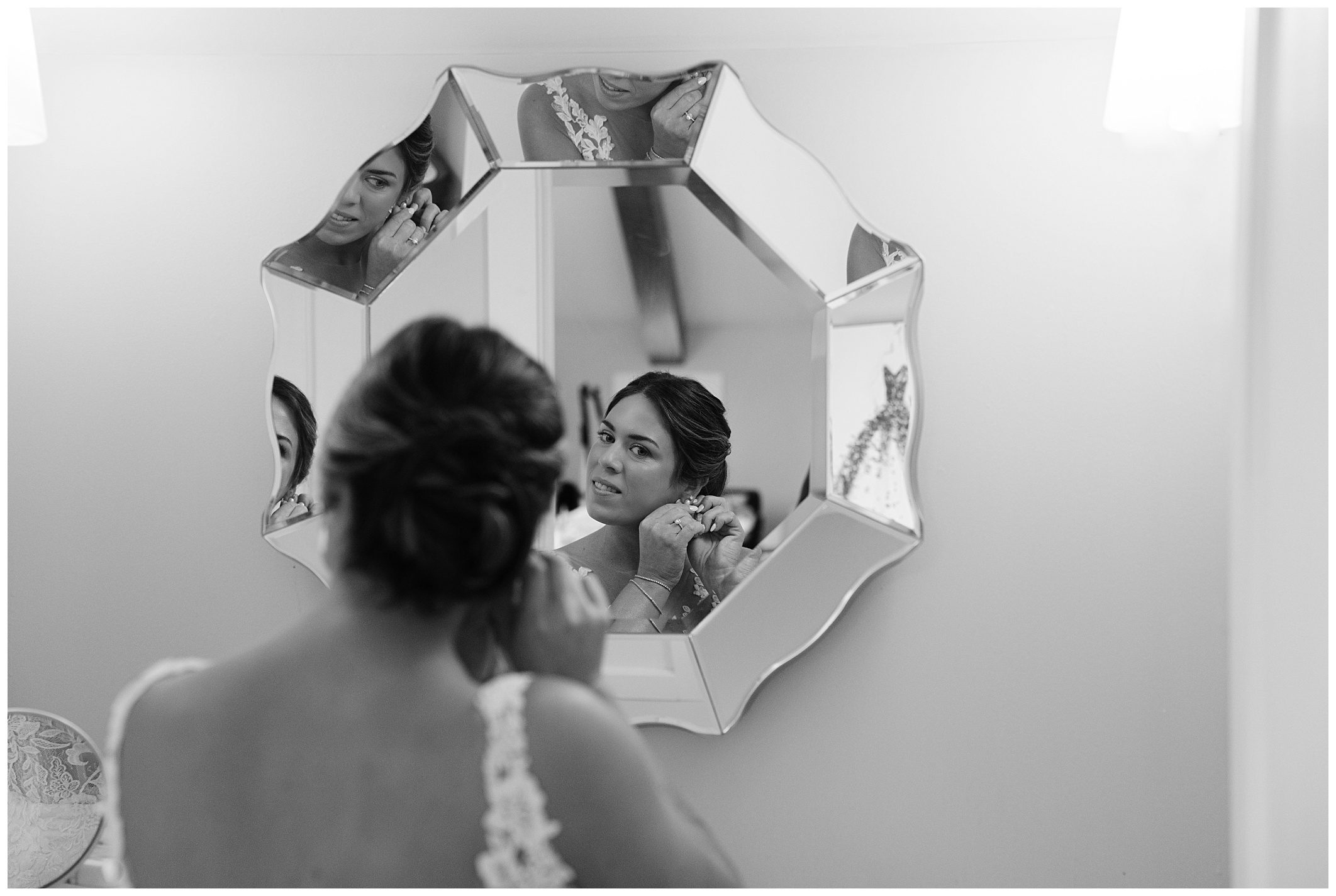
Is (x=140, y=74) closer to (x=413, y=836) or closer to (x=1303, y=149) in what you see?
(x=413, y=836)

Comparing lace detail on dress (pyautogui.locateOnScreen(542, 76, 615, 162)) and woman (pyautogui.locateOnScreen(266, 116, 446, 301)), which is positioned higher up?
lace detail on dress (pyautogui.locateOnScreen(542, 76, 615, 162))

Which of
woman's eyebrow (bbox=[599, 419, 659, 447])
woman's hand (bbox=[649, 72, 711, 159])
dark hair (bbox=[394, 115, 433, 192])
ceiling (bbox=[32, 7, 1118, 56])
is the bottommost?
woman's eyebrow (bbox=[599, 419, 659, 447])

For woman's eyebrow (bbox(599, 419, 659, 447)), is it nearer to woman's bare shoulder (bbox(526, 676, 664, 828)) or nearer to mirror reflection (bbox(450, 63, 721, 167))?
mirror reflection (bbox(450, 63, 721, 167))

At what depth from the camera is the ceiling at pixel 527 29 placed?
1.42 m

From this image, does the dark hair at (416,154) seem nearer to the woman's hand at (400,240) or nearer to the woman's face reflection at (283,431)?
the woman's hand at (400,240)

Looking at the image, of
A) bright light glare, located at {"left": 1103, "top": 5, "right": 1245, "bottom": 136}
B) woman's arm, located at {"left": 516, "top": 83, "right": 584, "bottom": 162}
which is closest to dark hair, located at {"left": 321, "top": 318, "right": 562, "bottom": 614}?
woman's arm, located at {"left": 516, "top": 83, "right": 584, "bottom": 162}

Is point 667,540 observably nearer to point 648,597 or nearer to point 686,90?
point 648,597

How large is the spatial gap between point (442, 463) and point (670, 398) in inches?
27.6

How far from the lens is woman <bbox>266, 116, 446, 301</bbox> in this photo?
4.69 feet

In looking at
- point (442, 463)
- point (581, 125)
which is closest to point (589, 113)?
point (581, 125)

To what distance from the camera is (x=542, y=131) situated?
143 cm

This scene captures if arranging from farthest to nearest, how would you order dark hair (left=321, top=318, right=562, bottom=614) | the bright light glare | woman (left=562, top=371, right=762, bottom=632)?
woman (left=562, top=371, right=762, bottom=632)
the bright light glare
dark hair (left=321, top=318, right=562, bottom=614)

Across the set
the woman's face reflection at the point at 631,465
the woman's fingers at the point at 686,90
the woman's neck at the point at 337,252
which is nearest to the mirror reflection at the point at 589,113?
the woman's fingers at the point at 686,90

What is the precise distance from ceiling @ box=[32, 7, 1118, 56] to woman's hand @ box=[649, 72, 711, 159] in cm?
10
